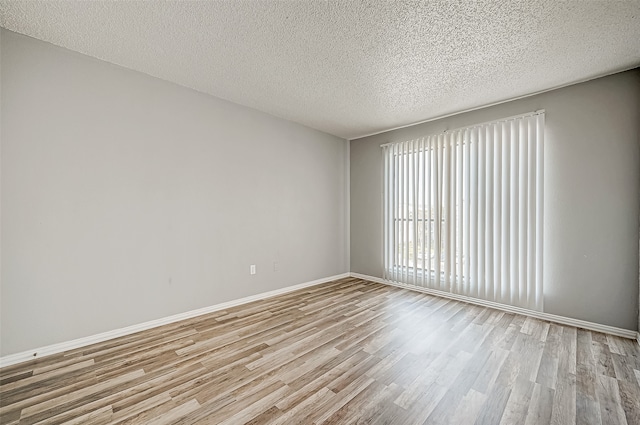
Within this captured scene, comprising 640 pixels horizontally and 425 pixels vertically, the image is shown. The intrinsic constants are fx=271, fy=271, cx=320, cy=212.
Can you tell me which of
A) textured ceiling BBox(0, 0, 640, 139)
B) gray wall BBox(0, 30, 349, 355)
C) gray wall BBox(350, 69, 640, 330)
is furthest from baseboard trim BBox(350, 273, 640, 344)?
textured ceiling BBox(0, 0, 640, 139)

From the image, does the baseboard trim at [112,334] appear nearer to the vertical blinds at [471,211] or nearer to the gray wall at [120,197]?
the gray wall at [120,197]

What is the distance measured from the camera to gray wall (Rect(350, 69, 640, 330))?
8.86 ft

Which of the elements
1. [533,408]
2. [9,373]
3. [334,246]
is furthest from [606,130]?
[9,373]

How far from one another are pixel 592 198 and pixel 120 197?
16.1 ft

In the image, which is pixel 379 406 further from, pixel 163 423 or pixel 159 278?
pixel 159 278

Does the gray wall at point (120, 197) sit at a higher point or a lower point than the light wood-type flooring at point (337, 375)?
higher

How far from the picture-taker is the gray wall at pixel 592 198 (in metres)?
2.70

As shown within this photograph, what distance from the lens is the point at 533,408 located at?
171 centimetres

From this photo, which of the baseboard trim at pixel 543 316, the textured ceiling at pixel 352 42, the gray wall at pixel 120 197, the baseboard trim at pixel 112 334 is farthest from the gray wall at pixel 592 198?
the baseboard trim at pixel 112 334

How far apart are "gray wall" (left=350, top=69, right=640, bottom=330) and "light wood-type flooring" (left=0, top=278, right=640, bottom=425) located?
0.40 meters

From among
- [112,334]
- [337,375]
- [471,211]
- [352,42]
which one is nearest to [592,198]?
[471,211]

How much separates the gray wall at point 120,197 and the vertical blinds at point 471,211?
1990mm

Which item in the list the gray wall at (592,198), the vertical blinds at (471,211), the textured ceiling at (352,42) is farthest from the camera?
the vertical blinds at (471,211)

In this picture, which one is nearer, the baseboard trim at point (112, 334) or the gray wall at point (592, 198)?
the baseboard trim at point (112, 334)
